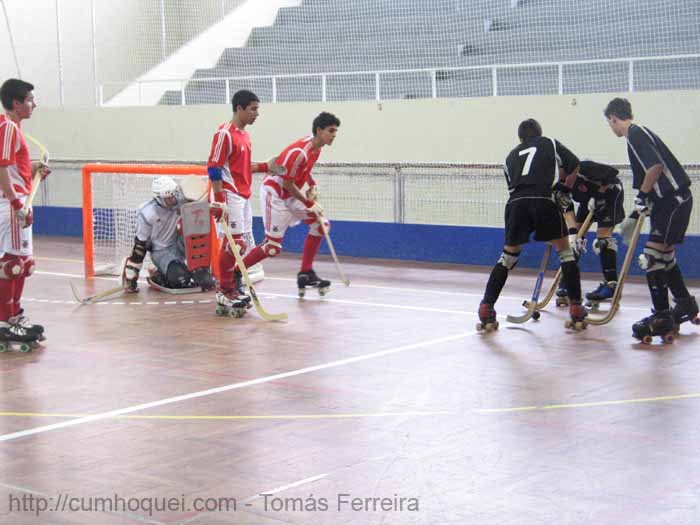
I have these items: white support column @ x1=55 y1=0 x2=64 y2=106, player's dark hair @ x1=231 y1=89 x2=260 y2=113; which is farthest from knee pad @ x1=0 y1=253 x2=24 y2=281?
white support column @ x1=55 y1=0 x2=64 y2=106

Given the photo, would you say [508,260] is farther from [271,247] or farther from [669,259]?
[271,247]

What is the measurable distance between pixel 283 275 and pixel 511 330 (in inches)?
172

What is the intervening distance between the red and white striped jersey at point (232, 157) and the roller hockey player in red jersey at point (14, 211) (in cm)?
175

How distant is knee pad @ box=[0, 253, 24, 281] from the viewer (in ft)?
25.9

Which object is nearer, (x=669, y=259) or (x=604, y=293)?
(x=669, y=259)

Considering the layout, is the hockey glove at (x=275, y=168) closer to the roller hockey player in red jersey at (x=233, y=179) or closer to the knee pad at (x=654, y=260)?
the roller hockey player in red jersey at (x=233, y=179)

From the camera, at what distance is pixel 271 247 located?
10.4 metres

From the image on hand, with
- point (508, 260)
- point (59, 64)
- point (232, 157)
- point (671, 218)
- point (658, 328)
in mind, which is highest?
point (59, 64)

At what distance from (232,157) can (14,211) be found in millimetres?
2414

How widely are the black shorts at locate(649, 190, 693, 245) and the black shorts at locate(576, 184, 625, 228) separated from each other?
1.54 metres

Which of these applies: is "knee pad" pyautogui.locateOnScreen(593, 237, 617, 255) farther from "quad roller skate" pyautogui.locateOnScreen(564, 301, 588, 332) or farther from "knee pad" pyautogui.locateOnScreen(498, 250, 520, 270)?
"knee pad" pyautogui.locateOnScreen(498, 250, 520, 270)

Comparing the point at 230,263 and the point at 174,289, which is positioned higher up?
the point at 230,263

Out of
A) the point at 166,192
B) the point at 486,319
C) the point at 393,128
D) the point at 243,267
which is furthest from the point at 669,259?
the point at 393,128

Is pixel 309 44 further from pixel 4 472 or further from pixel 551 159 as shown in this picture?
pixel 4 472
